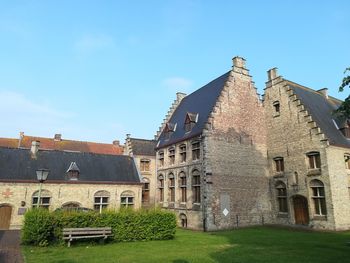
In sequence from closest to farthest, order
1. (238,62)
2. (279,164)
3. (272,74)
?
1. (279,164)
2. (238,62)
3. (272,74)

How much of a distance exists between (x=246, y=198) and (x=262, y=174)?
3.14 metres

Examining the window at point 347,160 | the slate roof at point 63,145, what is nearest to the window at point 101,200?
the slate roof at point 63,145

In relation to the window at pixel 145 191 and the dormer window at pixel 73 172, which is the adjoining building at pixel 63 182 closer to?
the dormer window at pixel 73 172

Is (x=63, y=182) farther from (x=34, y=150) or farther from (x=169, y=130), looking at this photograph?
(x=169, y=130)

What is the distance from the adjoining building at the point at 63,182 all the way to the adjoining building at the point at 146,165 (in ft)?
4.76

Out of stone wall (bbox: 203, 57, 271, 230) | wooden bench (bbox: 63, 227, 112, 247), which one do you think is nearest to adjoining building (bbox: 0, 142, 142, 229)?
stone wall (bbox: 203, 57, 271, 230)

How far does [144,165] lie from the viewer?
105 feet

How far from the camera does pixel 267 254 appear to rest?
460 inches

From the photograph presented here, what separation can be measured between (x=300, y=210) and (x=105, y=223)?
16.4 m

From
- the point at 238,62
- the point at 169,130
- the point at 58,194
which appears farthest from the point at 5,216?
the point at 238,62

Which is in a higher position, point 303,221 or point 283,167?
point 283,167

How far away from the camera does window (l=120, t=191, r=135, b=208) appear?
92.3 ft

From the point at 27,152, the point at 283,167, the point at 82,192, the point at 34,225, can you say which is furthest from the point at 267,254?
the point at 27,152

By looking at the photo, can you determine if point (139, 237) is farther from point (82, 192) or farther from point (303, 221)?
point (303, 221)
